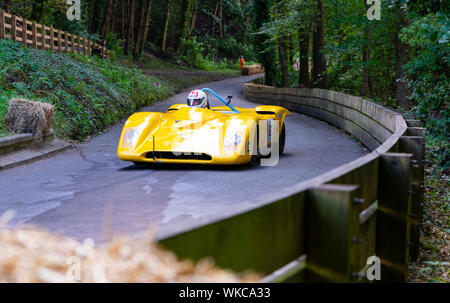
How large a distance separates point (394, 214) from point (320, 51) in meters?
20.3

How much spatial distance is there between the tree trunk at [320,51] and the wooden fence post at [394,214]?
20167 mm

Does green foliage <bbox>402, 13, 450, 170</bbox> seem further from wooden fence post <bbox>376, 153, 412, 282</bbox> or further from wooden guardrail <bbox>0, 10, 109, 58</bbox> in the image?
wooden guardrail <bbox>0, 10, 109, 58</bbox>

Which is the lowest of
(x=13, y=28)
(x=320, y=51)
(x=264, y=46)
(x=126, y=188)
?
(x=126, y=188)

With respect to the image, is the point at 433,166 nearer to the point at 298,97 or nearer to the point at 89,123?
the point at 89,123

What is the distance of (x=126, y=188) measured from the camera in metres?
7.92

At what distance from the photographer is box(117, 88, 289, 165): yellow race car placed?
30.8 ft

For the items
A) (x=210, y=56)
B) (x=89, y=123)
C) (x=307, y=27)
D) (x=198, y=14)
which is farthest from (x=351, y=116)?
(x=198, y=14)

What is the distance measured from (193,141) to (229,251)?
23.8ft

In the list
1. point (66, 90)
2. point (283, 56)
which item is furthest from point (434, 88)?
point (283, 56)

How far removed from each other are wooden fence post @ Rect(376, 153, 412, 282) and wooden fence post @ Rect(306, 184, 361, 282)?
159 cm

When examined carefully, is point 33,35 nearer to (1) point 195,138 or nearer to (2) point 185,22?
(1) point 195,138

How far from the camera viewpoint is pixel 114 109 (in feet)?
64.8

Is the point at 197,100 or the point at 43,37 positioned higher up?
the point at 43,37

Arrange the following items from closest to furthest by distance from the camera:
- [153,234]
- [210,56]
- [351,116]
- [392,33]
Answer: [153,234] < [351,116] < [392,33] < [210,56]
